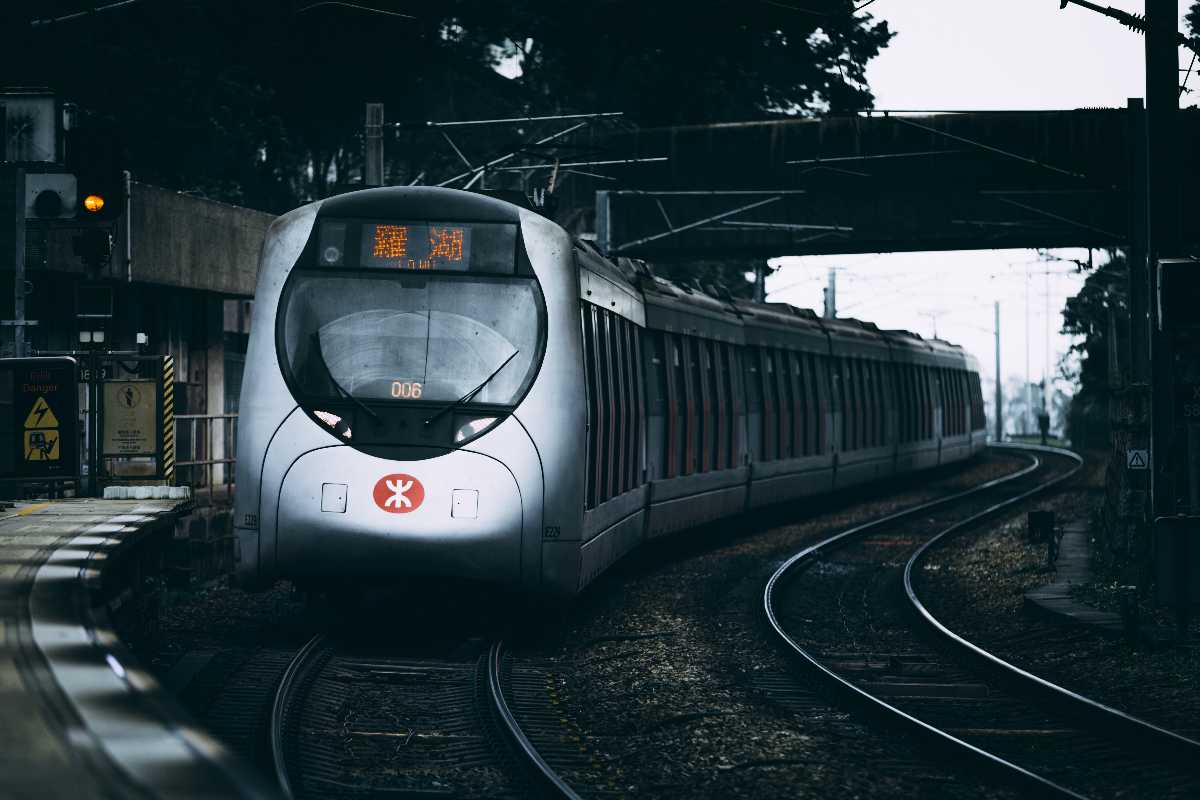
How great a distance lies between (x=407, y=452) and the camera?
12141mm

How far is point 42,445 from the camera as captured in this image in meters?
15.5

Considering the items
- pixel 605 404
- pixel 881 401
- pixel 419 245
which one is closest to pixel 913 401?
pixel 881 401

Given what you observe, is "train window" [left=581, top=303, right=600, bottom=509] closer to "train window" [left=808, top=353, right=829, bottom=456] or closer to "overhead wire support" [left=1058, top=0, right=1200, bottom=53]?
"overhead wire support" [left=1058, top=0, right=1200, bottom=53]

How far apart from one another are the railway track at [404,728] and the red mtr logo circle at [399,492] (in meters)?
1.05

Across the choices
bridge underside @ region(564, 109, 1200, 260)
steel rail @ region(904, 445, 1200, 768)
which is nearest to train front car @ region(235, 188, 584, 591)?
steel rail @ region(904, 445, 1200, 768)

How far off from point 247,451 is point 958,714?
5.07 meters

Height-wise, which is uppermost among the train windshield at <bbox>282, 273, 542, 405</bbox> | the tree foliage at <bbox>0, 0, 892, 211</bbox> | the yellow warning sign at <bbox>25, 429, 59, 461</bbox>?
the tree foliage at <bbox>0, 0, 892, 211</bbox>

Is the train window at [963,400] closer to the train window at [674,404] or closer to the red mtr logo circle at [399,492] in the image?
the train window at [674,404]

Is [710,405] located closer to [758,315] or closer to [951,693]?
[758,315]

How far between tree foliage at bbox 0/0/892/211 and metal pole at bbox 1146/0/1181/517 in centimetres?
1947

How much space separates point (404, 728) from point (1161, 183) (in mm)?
8590

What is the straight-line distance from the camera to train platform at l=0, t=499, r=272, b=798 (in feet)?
14.3

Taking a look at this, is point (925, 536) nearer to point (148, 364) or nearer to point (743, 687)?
point (148, 364)

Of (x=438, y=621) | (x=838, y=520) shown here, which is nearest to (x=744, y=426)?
(x=838, y=520)
